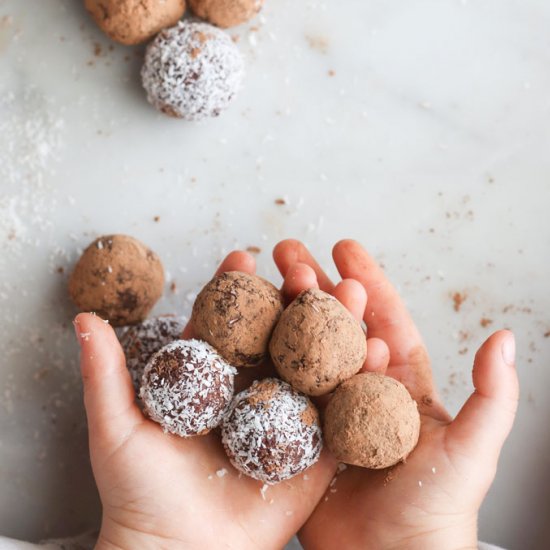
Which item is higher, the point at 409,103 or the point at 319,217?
the point at 409,103

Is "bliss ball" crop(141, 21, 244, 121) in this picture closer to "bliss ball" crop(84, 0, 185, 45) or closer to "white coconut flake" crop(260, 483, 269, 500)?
"bliss ball" crop(84, 0, 185, 45)

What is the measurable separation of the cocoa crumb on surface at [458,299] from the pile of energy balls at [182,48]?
701mm

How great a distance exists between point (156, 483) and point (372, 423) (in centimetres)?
39

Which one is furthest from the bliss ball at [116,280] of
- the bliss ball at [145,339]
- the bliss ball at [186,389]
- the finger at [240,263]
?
the bliss ball at [186,389]

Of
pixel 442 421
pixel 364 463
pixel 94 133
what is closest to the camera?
pixel 364 463

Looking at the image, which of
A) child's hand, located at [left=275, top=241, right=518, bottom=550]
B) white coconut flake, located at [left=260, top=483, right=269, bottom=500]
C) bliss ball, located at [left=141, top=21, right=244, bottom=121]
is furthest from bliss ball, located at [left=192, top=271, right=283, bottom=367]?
bliss ball, located at [left=141, top=21, right=244, bottom=121]

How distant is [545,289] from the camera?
173cm

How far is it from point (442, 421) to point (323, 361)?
28 cm

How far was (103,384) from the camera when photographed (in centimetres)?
125

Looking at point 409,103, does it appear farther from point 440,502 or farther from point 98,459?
point 98,459

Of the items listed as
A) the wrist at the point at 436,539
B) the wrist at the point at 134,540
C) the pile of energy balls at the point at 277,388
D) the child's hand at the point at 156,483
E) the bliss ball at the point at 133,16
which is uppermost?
the bliss ball at the point at 133,16

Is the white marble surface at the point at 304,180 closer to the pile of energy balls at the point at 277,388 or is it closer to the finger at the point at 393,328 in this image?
the finger at the point at 393,328

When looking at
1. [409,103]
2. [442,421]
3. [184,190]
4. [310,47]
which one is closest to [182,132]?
[184,190]

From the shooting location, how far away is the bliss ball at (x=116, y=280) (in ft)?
4.99
